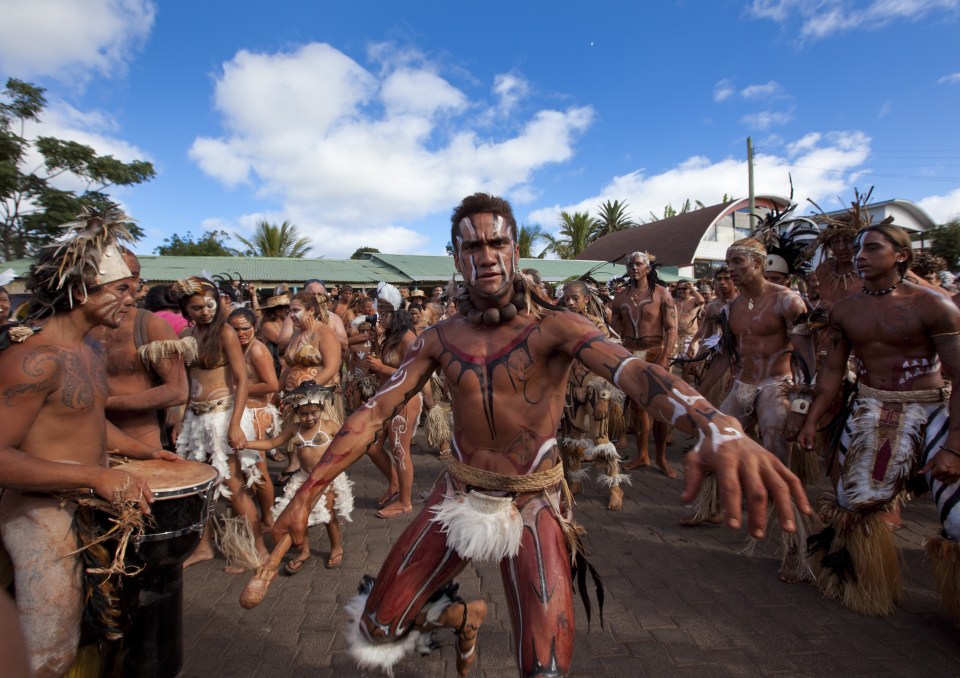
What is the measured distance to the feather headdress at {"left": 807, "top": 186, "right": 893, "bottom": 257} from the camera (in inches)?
171

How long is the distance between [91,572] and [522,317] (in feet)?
7.32

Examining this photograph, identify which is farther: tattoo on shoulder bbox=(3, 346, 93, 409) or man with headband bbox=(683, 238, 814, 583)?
man with headband bbox=(683, 238, 814, 583)

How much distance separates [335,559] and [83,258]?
2.85m

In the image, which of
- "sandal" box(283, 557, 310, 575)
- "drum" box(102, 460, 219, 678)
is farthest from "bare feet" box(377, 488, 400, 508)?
"drum" box(102, 460, 219, 678)

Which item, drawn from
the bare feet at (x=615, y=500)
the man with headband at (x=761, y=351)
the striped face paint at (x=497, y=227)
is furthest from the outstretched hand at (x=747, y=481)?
the bare feet at (x=615, y=500)

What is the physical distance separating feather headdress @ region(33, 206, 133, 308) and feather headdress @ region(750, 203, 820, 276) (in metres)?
5.12

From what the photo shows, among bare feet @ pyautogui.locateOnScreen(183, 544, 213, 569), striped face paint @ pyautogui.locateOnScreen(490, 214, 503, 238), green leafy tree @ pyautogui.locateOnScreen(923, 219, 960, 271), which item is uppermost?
green leafy tree @ pyautogui.locateOnScreen(923, 219, 960, 271)

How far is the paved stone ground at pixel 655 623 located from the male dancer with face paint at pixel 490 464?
0.92m

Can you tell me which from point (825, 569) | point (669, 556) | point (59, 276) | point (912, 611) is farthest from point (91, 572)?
point (912, 611)

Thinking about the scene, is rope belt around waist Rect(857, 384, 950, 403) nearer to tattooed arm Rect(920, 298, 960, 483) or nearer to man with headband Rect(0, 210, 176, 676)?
tattooed arm Rect(920, 298, 960, 483)

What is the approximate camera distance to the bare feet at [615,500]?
16.9 ft

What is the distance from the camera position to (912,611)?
330 cm

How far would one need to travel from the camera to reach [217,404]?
13.9 feet

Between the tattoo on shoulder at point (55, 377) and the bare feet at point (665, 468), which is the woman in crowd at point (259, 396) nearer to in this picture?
the tattoo on shoulder at point (55, 377)
